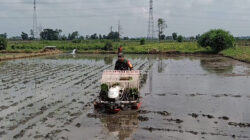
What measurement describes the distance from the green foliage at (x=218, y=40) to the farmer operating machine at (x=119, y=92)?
2956cm

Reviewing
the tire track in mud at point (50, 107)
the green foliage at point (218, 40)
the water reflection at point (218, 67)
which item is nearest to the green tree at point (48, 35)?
the green foliage at point (218, 40)

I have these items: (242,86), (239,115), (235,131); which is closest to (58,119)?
(235,131)

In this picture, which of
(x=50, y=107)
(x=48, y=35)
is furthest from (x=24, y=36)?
(x=50, y=107)

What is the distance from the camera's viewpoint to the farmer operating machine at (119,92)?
31.3 feet

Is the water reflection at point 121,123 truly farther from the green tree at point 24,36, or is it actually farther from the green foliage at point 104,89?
the green tree at point 24,36

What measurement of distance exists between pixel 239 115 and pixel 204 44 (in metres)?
31.7

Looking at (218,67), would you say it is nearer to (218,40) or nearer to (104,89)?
(218,40)

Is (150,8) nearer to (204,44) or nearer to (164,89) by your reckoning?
(204,44)

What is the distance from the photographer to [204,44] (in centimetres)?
4003

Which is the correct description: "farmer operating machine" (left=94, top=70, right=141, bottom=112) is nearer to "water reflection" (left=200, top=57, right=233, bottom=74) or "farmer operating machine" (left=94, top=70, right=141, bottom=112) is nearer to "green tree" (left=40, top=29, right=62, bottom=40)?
"water reflection" (left=200, top=57, right=233, bottom=74)

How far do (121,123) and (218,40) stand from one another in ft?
104

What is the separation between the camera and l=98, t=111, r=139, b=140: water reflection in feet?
26.1

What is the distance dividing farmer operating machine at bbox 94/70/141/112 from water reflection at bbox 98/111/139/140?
0.93 ft

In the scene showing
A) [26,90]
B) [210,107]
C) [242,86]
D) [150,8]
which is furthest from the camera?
[150,8]
